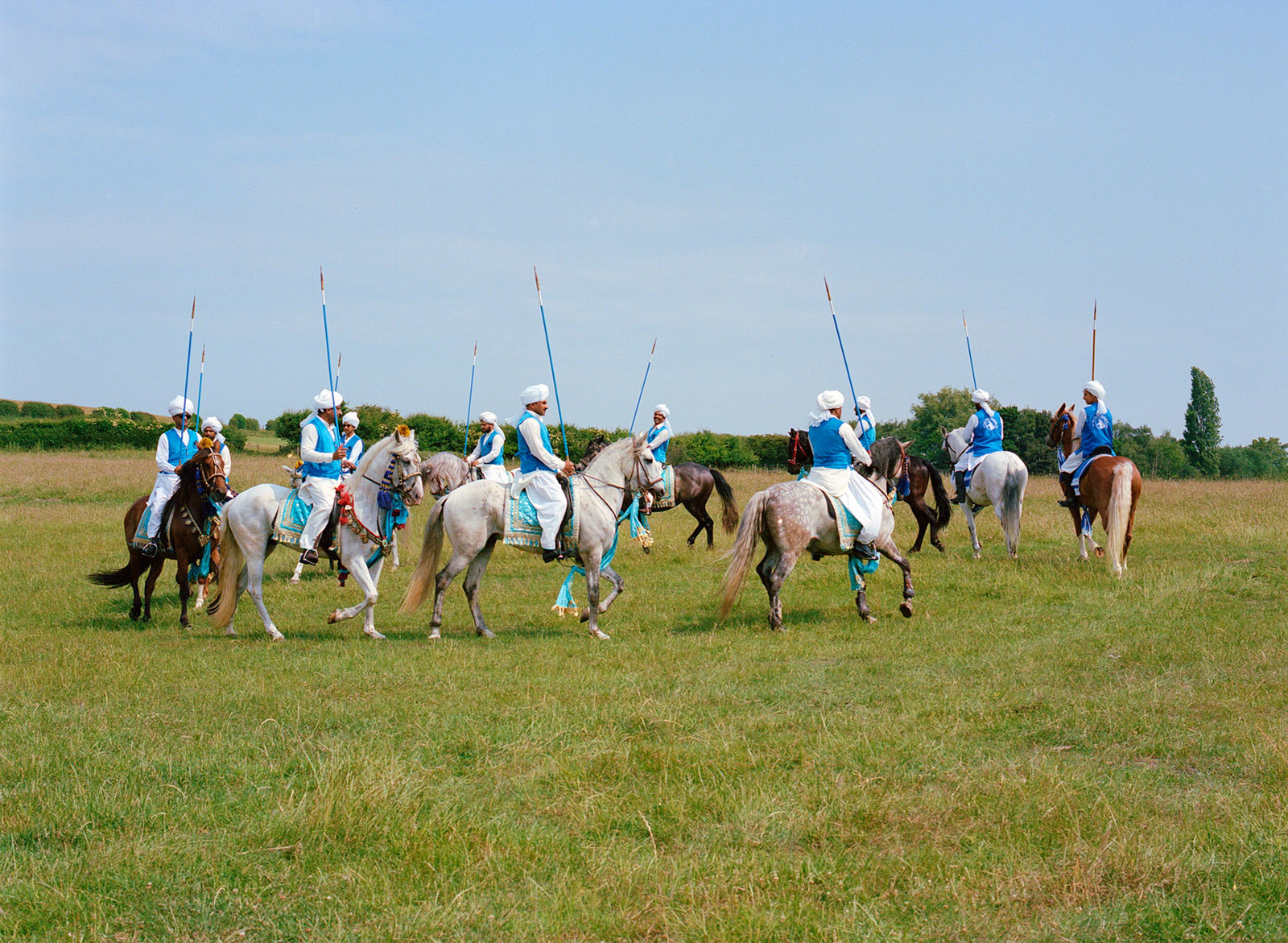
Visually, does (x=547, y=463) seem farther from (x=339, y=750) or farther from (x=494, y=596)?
(x=339, y=750)

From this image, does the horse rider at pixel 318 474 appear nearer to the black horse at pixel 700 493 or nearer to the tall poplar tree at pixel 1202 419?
the black horse at pixel 700 493

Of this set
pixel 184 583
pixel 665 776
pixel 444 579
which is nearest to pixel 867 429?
pixel 444 579

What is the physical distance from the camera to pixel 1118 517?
12.1m

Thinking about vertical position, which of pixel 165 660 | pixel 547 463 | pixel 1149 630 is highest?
pixel 547 463

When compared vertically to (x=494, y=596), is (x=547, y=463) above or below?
above

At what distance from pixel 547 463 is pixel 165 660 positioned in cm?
378

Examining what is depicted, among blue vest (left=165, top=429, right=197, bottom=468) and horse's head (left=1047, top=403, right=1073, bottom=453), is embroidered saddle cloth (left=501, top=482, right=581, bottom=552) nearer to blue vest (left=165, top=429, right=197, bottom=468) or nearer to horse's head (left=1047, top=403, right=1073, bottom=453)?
blue vest (left=165, top=429, right=197, bottom=468)

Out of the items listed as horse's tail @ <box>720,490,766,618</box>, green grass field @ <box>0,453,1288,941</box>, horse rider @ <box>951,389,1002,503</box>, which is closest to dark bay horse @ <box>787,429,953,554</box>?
horse rider @ <box>951,389,1002,503</box>

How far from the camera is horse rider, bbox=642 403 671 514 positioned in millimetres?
11184

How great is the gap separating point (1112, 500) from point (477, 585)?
7576 millimetres

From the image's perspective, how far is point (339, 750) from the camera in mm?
5793

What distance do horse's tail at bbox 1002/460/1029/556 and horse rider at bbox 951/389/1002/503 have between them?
2.71 ft

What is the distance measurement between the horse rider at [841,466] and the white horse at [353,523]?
4.04 metres

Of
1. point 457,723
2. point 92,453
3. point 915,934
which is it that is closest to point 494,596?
point 457,723
